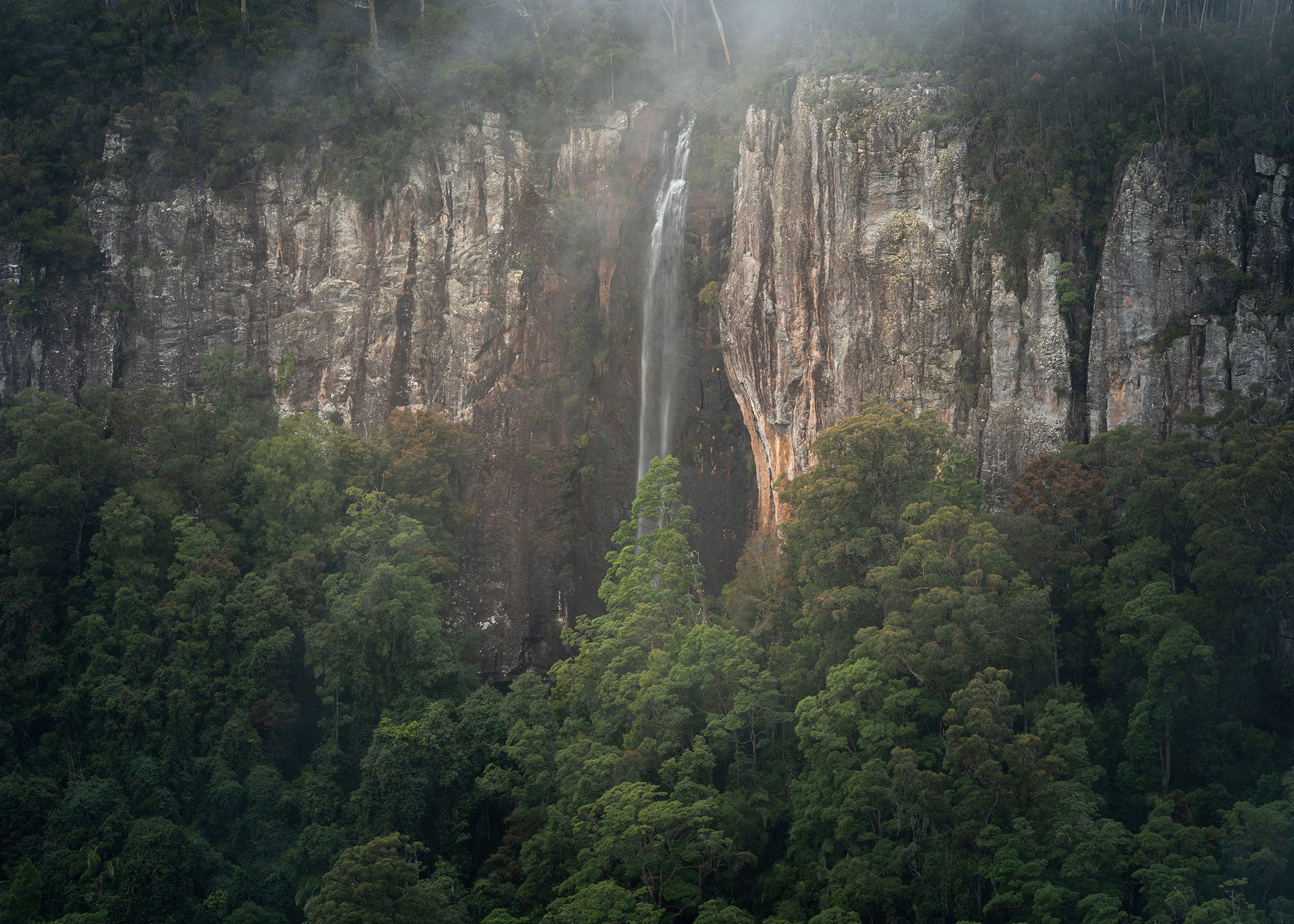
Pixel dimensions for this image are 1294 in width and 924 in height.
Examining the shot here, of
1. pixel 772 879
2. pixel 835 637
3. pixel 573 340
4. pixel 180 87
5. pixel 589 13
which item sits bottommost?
pixel 772 879

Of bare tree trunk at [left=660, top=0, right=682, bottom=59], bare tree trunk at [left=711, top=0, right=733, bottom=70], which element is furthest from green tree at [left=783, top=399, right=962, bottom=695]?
bare tree trunk at [left=660, top=0, right=682, bottom=59]

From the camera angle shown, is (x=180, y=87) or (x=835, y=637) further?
(x=180, y=87)

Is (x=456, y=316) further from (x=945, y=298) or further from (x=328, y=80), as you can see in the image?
(x=945, y=298)

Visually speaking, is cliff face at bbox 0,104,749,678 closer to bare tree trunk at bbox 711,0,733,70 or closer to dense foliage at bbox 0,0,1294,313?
dense foliage at bbox 0,0,1294,313

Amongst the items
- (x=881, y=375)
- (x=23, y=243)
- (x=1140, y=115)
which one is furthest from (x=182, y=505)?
(x=1140, y=115)

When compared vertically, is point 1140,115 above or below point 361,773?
above

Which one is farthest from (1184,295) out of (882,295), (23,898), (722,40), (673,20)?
(23,898)

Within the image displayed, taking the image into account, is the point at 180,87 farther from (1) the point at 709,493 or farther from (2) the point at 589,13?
(1) the point at 709,493

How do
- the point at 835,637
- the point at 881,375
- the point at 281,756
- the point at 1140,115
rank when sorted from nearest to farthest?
the point at 835,637
the point at 1140,115
the point at 881,375
the point at 281,756
